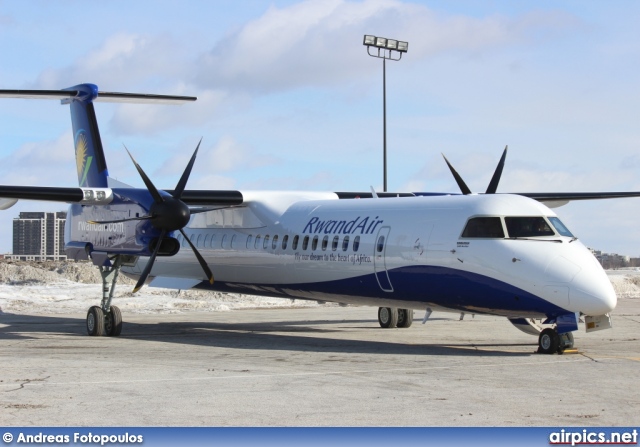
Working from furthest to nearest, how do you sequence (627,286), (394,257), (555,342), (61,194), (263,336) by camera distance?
1. (627,286)
2. (263,336)
3. (61,194)
4. (394,257)
5. (555,342)

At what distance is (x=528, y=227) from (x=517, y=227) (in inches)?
7.2

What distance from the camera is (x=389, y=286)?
16.7 metres

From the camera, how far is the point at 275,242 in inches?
776

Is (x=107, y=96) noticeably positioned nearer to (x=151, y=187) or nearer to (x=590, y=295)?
(x=151, y=187)

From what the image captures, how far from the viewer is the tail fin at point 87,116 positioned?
21375mm

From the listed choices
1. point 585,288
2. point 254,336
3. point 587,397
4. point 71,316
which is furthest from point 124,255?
point 587,397

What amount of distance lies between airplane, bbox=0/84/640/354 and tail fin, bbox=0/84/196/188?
3cm

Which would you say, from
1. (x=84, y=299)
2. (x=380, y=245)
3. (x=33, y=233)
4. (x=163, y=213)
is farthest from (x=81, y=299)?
(x=33, y=233)

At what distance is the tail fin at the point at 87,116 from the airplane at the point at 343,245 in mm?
34

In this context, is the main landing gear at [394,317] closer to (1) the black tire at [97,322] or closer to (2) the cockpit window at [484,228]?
(1) the black tire at [97,322]

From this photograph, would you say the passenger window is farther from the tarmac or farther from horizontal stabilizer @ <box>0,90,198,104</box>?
horizontal stabilizer @ <box>0,90,198,104</box>

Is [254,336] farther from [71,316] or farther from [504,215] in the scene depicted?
[71,316]

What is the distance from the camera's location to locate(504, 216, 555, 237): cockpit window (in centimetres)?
1519

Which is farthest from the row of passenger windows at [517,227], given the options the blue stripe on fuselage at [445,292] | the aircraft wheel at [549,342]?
the aircraft wheel at [549,342]
